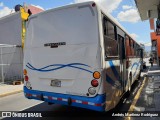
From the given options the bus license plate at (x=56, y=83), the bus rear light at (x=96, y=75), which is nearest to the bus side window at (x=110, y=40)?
the bus rear light at (x=96, y=75)

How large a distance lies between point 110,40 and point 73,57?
1221 mm

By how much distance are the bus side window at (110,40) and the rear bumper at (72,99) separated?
118cm

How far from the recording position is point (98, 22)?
5.59 metres

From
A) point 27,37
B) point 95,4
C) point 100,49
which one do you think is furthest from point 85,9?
point 27,37

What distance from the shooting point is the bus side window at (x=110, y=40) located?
5.96 meters

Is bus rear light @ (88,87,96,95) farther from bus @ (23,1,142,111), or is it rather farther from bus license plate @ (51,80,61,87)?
bus license plate @ (51,80,61,87)

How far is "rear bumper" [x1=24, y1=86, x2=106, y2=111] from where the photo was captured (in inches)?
215

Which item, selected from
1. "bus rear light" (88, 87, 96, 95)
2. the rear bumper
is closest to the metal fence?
the rear bumper

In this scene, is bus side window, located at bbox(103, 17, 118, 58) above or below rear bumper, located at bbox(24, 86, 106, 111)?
above

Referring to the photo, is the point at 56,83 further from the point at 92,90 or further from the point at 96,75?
the point at 96,75

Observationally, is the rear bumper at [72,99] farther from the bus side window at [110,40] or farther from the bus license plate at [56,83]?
the bus side window at [110,40]

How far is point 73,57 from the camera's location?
19.1 ft

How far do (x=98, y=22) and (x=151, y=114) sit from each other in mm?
3497

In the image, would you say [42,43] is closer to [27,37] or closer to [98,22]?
[27,37]
